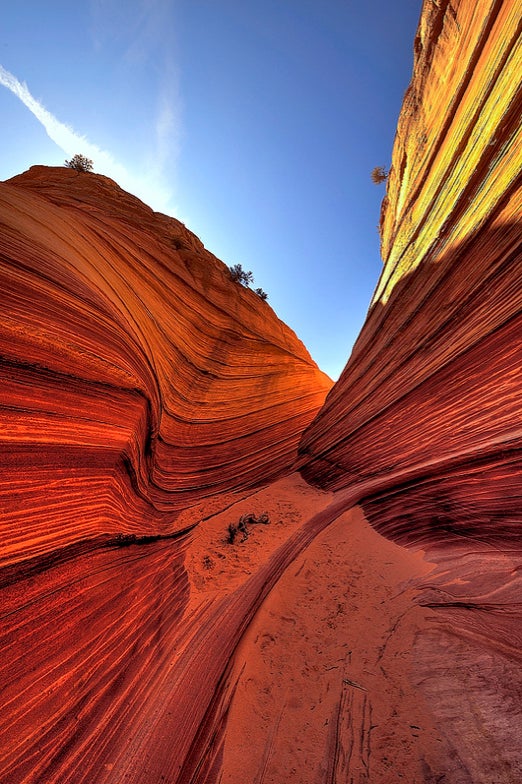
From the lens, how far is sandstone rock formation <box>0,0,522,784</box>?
239cm

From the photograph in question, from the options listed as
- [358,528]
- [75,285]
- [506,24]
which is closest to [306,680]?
[358,528]

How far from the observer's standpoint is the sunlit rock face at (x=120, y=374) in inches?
135

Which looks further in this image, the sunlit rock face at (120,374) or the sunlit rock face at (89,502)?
the sunlit rock face at (120,374)

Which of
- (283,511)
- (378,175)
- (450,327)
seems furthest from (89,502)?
(378,175)

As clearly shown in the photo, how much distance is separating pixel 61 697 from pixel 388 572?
164 inches

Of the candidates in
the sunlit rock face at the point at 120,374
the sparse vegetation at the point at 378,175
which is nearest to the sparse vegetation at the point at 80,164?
the sunlit rock face at the point at 120,374

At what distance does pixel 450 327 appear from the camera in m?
6.33

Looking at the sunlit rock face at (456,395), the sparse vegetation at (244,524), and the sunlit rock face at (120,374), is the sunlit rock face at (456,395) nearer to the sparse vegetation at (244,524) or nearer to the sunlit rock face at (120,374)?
the sparse vegetation at (244,524)

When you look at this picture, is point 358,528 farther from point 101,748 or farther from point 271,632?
point 101,748

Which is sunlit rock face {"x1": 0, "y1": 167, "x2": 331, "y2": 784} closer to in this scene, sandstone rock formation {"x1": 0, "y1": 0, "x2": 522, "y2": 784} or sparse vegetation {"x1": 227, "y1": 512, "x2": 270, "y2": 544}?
sandstone rock formation {"x1": 0, "y1": 0, "x2": 522, "y2": 784}

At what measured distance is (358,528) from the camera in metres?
6.12

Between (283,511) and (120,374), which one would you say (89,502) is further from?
(283,511)

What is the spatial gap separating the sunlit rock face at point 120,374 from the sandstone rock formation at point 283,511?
0.05 metres

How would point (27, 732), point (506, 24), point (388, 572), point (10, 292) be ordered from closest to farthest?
1. point (27, 732)
2. point (10, 292)
3. point (388, 572)
4. point (506, 24)
